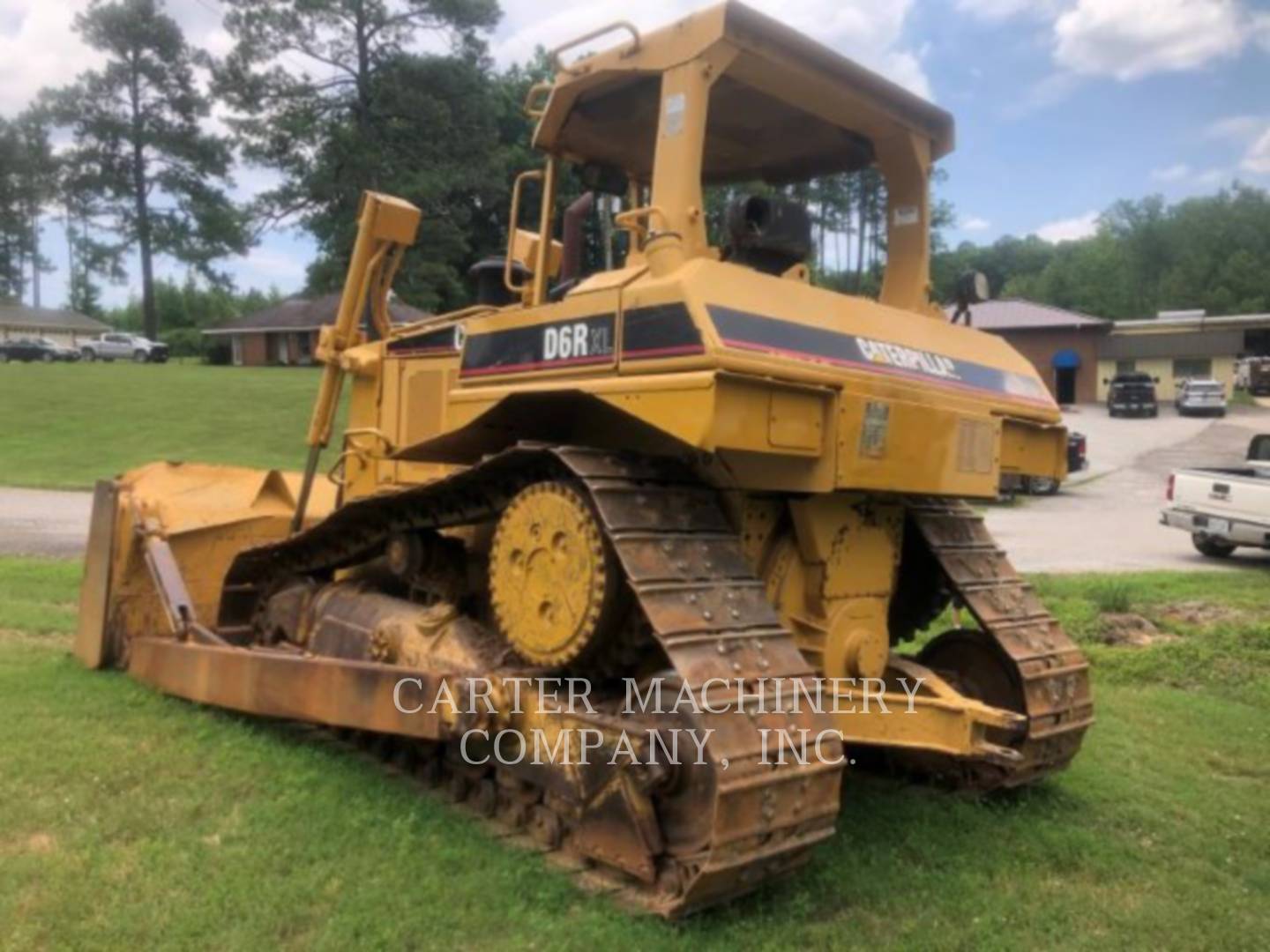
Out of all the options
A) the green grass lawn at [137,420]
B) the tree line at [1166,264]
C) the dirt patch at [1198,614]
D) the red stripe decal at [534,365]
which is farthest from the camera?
the tree line at [1166,264]

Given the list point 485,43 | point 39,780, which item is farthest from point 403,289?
point 39,780

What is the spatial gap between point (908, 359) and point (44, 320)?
86754mm

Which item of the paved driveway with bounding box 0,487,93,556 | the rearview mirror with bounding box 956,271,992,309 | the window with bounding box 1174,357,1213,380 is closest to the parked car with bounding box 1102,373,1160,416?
the window with bounding box 1174,357,1213,380

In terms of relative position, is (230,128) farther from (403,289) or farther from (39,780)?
(39,780)

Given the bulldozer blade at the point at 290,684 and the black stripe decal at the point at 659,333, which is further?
the bulldozer blade at the point at 290,684

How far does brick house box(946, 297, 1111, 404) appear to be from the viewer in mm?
53656

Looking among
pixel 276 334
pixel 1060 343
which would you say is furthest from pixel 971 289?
pixel 276 334

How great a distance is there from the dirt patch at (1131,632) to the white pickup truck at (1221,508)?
6.30m

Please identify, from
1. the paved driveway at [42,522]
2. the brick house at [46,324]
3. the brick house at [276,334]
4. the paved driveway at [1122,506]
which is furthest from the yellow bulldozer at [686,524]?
the brick house at [46,324]

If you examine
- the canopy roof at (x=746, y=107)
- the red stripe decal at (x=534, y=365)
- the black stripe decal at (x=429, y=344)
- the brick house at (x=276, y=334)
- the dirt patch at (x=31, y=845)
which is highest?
the brick house at (x=276, y=334)

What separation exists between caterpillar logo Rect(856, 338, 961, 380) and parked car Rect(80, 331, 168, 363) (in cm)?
6067

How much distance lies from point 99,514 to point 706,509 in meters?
4.43

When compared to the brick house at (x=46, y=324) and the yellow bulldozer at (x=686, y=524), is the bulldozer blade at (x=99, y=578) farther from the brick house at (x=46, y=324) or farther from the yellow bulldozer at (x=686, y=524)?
the brick house at (x=46, y=324)

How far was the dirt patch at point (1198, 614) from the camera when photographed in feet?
32.7
